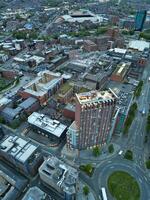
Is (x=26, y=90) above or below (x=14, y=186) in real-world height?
above

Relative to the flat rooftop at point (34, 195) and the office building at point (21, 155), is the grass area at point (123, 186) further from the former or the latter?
the office building at point (21, 155)

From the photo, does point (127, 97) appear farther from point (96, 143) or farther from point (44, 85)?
point (44, 85)

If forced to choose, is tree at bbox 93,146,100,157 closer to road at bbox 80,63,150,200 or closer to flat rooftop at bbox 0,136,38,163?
road at bbox 80,63,150,200

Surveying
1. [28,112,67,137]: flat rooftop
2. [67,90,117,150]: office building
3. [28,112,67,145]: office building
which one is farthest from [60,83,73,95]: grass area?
[67,90,117,150]: office building

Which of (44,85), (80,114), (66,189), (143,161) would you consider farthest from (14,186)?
(44,85)

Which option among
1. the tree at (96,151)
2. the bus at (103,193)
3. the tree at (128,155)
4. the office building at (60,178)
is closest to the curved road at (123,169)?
the tree at (128,155)

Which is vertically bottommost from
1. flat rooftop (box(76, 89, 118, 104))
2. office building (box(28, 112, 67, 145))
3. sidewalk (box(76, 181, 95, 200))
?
sidewalk (box(76, 181, 95, 200))
